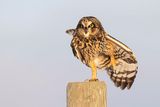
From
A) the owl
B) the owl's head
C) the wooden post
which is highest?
the owl's head

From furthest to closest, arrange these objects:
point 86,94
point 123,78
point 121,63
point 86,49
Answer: point 86,49 → point 123,78 → point 121,63 → point 86,94

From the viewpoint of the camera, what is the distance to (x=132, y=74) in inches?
198

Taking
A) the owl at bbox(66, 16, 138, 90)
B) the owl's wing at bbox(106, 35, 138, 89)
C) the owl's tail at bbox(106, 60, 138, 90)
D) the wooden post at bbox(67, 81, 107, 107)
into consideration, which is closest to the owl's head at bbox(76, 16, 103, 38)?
the owl at bbox(66, 16, 138, 90)

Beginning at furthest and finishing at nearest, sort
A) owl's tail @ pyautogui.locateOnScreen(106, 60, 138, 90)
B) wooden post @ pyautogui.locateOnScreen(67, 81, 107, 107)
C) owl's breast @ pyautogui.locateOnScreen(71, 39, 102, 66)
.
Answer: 1. owl's breast @ pyautogui.locateOnScreen(71, 39, 102, 66)
2. owl's tail @ pyautogui.locateOnScreen(106, 60, 138, 90)
3. wooden post @ pyautogui.locateOnScreen(67, 81, 107, 107)

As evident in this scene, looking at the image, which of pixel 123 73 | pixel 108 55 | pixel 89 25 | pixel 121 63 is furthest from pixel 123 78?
pixel 89 25

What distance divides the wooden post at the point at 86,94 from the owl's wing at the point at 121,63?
1.53m

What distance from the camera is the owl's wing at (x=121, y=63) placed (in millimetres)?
5113

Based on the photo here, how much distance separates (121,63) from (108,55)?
7.4 inches

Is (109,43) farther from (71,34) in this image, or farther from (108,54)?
(71,34)

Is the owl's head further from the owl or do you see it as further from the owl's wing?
the owl's wing

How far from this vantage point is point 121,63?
16.9 feet

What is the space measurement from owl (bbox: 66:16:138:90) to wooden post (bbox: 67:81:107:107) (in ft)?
4.27

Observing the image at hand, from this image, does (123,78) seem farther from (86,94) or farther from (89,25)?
(86,94)

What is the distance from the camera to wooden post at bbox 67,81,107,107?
3.47 m
